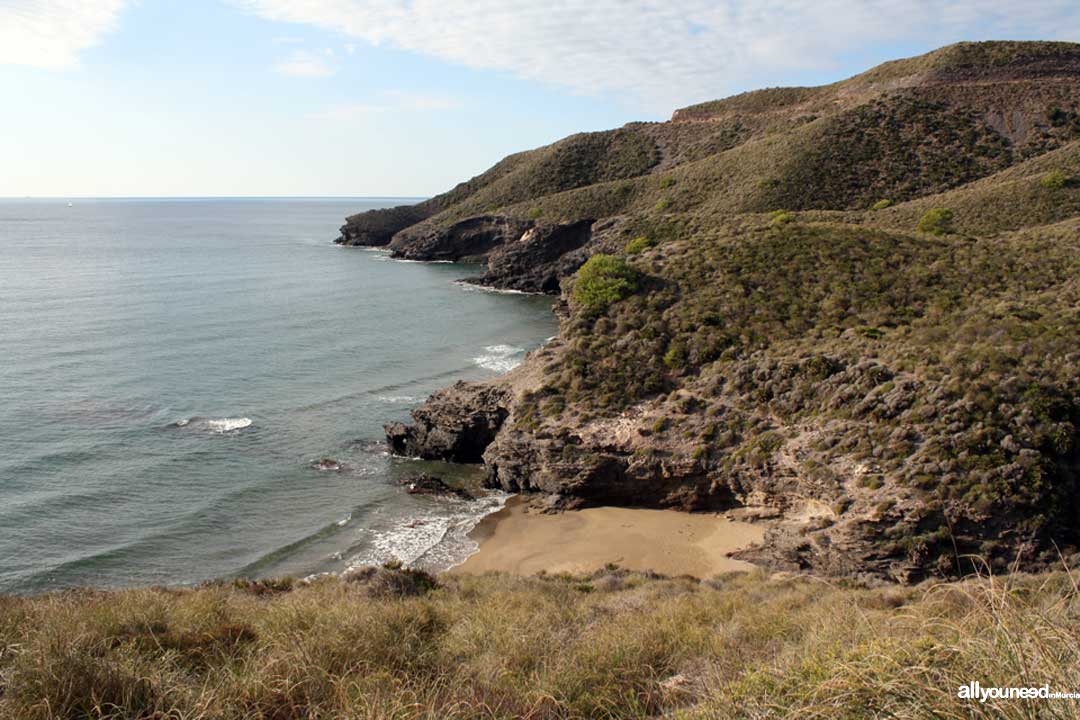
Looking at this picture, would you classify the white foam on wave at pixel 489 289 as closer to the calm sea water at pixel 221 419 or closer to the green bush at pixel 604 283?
the calm sea water at pixel 221 419

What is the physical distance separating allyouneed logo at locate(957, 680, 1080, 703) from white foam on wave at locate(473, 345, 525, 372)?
41.3 m

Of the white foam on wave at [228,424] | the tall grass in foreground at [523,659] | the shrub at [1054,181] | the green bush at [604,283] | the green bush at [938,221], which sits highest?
the shrub at [1054,181]

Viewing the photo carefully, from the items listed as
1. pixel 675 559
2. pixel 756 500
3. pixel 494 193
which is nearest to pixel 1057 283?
pixel 756 500

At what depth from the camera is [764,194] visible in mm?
71562

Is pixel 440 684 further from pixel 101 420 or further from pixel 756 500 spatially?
pixel 101 420

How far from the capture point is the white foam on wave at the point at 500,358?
47656 mm

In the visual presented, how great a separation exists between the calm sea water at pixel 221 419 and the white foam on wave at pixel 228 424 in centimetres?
14

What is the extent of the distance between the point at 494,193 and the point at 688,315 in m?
87.5

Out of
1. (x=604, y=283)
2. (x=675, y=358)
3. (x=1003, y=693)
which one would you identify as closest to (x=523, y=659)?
(x=1003, y=693)

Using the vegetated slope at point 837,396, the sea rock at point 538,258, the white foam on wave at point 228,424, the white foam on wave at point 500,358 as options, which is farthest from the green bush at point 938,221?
the white foam on wave at point 228,424

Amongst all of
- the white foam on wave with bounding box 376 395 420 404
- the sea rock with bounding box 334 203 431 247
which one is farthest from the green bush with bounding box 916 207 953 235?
the sea rock with bounding box 334 203 431 247

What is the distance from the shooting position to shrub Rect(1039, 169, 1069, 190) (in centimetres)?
5203

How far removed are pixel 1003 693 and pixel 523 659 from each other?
571 centimetres

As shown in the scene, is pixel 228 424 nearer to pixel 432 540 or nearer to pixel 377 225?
pixel 432 540
